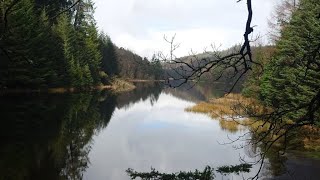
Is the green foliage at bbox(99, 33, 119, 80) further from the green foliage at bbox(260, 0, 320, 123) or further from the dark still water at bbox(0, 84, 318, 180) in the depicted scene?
the green foliage at bbox(260, 0, 320, 123)

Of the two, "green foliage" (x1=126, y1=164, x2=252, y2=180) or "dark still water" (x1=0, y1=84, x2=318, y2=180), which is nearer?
"green foliage" (x1=126, y1=164, x2=252, y2=180)

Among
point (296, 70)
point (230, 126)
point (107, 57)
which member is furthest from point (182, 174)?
point (107, 57)

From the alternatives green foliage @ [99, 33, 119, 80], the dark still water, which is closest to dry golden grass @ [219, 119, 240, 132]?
the dark still water

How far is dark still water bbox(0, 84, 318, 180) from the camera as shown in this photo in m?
16.8

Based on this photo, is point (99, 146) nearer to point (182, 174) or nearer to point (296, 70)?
point (182, 174)

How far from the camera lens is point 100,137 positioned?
1009 inches

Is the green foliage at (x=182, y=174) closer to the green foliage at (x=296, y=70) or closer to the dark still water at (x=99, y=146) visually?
the dark still water at (x=99, y=146)

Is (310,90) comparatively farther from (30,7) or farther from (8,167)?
(30,7)

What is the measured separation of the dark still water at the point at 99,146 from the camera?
1675cm

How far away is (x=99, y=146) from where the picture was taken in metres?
22.6

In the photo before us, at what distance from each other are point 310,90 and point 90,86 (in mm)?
56163

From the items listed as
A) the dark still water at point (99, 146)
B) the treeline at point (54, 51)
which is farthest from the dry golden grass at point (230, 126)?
the treeline at point (54, 51)

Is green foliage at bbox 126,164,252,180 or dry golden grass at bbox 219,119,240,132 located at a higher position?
green foliage at bbox 126,164,252,180

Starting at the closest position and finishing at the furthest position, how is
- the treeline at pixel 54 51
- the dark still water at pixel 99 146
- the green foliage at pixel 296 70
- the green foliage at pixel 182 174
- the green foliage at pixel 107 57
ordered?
the green foliage at pixel 182 174, the dark still water at pixel 99 146, the green foliage at pixel 296 70, the treeline at pixel 54 51, the green foliage at pixel 107 57
